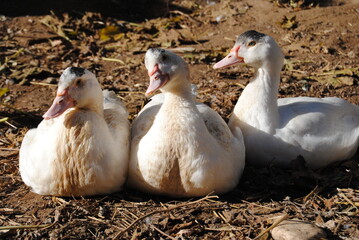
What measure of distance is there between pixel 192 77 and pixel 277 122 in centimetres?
247

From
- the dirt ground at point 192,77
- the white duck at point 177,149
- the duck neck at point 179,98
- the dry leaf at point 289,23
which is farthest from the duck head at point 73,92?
the dry leaf at point 289,23

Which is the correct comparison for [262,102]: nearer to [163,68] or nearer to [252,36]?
[252,36]

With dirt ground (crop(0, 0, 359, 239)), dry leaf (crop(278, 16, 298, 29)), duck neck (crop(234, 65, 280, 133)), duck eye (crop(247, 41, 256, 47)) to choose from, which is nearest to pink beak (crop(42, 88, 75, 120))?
dirt ground (crop(0, 0, 359, 239))

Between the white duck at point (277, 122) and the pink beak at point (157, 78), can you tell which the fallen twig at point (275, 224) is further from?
the pink beak at point (157, 78)

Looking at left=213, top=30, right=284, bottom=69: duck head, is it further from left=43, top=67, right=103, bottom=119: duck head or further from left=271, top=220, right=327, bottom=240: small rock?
left=271, top=220, right=327, bottom=240: small rock

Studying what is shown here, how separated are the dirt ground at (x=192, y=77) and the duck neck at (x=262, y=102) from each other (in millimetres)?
473

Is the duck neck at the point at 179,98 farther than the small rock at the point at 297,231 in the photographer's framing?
Yes

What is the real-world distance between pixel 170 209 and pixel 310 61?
427cm

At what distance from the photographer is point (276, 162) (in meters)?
4.89

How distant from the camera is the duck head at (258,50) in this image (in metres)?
5.02

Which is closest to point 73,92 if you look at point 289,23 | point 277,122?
point 277,122

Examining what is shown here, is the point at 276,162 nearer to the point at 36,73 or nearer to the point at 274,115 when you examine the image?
the point at 274,115

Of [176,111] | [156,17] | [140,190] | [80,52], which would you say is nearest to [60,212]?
[140,190]

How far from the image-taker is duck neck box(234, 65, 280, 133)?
497 cm
